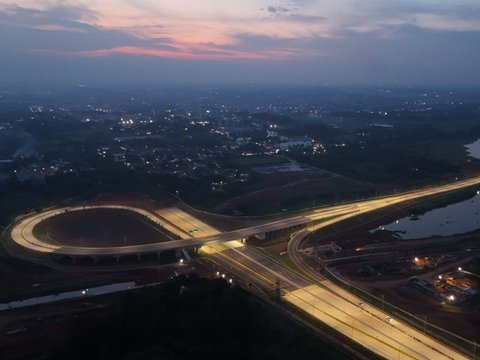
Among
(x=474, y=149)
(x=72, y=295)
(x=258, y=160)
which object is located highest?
(x=474, y=149)

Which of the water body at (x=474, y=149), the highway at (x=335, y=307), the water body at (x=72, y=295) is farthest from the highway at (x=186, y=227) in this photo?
the water body at (x=474, y=149)

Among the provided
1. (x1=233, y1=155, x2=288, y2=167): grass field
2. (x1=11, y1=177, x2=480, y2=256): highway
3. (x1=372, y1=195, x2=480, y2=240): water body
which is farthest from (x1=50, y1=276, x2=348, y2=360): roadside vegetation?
(x1=233, y1=155, x2=288, y2=167): grass field

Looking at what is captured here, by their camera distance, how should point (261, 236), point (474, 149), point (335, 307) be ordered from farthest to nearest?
1. point (474, 149)
2. point (261, 236)
3. point (335, 307)

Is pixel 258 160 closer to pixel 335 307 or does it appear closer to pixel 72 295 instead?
pixel 72 295

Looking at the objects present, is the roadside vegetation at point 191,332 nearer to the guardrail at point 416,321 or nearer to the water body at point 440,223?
the guardrail at point 416,321

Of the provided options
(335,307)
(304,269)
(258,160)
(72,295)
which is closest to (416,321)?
(335,307)

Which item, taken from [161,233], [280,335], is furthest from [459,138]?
[280,335]

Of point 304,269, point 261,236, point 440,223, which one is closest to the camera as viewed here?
point 304,269
